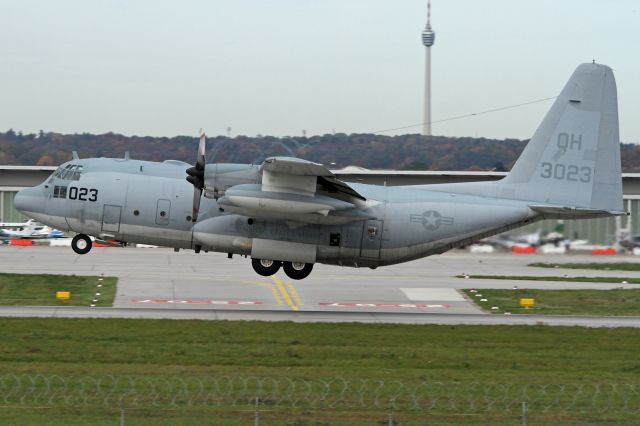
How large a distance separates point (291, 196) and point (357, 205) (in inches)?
102

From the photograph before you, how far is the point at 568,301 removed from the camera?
39906 millimetres

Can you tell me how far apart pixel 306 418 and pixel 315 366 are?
7035 millimetres

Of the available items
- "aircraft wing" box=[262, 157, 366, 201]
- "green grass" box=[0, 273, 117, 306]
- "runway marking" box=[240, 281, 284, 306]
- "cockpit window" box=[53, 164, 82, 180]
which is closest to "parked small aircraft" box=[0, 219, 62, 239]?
"green grass" box=[0, 273, 117, 306]

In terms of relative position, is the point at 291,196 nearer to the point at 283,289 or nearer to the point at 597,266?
the point at 283,289

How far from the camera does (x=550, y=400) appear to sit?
2016 cm

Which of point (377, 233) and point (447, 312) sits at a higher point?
point (377, 233)

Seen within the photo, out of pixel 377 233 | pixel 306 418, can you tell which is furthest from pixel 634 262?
pixel 306 418

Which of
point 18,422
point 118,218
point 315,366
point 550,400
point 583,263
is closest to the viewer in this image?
point 18,422

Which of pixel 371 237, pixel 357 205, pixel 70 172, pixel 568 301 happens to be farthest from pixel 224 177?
pixel 568 301

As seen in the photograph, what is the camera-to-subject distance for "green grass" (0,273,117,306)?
36.2 m

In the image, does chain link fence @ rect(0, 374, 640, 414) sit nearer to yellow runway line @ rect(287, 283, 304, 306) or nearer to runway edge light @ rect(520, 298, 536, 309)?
runway edge light @ rect(520, 298, 536, 309)

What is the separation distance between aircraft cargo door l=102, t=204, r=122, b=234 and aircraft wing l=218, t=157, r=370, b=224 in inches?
162

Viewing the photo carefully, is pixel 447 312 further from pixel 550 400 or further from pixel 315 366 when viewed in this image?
pixel 550 400

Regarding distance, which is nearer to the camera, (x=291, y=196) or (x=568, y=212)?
(x=291, y=196)
